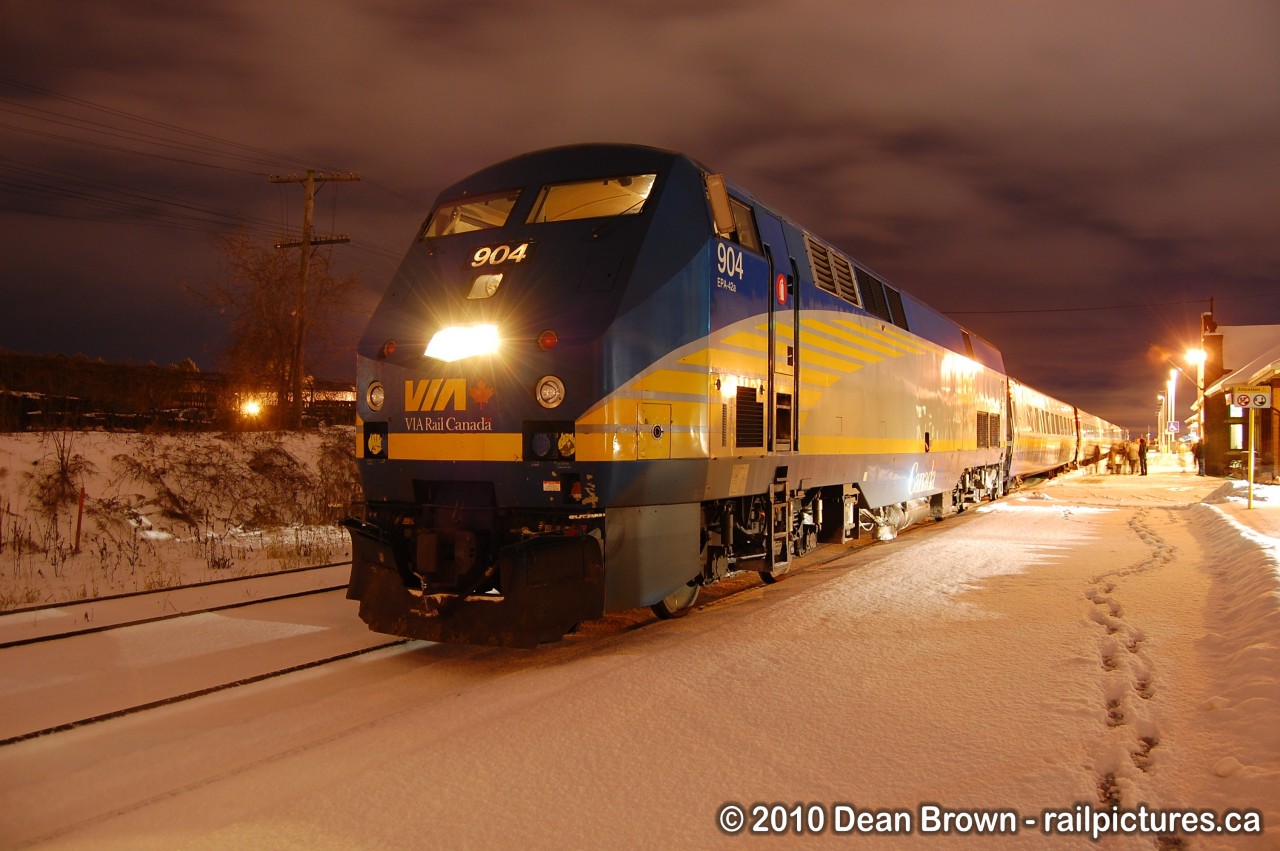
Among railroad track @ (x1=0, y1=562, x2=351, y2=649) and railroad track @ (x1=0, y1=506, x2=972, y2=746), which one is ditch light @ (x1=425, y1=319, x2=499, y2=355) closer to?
→ railroad track @ (x1=0, y1=506, x2=972, y2=746)

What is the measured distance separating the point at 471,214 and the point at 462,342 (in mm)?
1578

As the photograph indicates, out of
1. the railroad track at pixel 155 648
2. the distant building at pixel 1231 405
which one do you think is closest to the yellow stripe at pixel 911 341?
the railroad track at pixel 155 648

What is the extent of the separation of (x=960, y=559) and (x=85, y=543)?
1260 cm

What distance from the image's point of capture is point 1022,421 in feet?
75.8

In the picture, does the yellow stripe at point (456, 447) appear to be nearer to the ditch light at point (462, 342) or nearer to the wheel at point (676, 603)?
the ditch light at point (462, 342)

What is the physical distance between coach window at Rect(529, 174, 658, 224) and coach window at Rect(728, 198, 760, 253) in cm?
91

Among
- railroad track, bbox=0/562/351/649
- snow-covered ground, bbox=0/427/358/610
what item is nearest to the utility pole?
snow-covered ground, bbox=0/427/358/610

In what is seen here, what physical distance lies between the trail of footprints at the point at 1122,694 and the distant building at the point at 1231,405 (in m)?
20.1

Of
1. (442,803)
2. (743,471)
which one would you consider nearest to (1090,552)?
(743,471)

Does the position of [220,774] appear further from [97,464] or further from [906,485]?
[97,464]

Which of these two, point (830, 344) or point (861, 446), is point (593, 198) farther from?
point (861, 446)

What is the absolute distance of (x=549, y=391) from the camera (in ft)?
19.1

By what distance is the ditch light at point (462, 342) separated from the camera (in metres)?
6.14

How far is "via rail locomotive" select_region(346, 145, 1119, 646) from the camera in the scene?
5742mm
